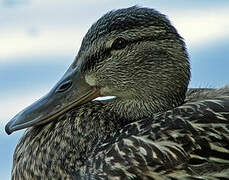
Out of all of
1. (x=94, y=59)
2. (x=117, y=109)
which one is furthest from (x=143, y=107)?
(x=94, y=59)

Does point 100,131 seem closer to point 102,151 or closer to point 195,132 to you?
point 102,151

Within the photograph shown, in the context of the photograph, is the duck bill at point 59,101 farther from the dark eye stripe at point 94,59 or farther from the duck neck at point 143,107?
the duck neck at point 143,107

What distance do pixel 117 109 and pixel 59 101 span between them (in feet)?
1.15

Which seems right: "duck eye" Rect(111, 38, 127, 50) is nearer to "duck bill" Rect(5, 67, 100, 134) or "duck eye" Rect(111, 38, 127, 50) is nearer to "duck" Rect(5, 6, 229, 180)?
"duck" Rect(5, 6, 229, 180)

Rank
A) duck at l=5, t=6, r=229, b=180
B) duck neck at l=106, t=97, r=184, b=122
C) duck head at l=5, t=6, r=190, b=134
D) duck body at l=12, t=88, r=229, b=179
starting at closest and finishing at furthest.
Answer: duck body at l=12, t=88, r=229, b=179 < duck at l=5, t=6, r=229, b=180 < duck head at l=5, t=6, r=190, b=134 < duck neck at l=106, t=97, r=184, b=122

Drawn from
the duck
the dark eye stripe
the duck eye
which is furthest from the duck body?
the duck eye

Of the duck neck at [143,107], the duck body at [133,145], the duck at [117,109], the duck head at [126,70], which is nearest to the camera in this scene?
the duck body at [133,145]

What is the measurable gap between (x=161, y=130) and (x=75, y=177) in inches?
22.0

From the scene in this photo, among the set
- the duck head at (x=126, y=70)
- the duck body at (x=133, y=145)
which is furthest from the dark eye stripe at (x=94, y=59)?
the duck body at (x=133, y=145)

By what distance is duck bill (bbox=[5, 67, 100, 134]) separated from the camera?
4973 millimetres

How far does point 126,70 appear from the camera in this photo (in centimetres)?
503

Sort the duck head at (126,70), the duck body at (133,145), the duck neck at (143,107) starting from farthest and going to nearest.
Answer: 1. the duck neck at (143,107)
2. the duck head at (126,70)
3. the duck body at (133,145)

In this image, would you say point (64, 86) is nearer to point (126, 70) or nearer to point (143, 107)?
point (126, 70)

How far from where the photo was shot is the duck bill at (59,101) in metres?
4.97
